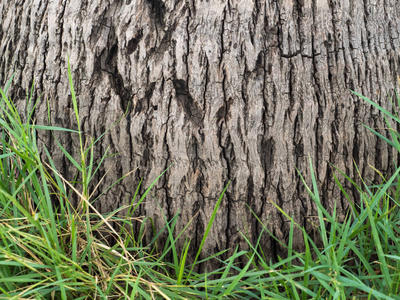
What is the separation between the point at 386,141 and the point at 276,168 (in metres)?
0.43

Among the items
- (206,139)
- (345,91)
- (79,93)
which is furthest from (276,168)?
(79,93)

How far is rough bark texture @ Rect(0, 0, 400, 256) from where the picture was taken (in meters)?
1.34

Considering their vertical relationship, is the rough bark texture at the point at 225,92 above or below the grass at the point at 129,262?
above

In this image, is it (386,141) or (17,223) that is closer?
(17,223)

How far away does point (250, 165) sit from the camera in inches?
54.4

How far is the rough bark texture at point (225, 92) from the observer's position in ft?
4.40

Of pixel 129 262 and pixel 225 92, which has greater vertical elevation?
pixel 225 92

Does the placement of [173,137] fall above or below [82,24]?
below

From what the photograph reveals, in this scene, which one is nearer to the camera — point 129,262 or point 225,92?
point 129,262

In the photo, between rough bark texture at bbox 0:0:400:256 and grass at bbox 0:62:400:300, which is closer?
grass at bbox 0:62:400:300

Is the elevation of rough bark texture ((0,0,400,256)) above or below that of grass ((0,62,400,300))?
above

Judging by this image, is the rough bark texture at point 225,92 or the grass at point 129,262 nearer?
the grass at point 129,262

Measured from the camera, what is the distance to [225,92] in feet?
4.41

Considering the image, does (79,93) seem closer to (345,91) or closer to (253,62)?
(253,62)
